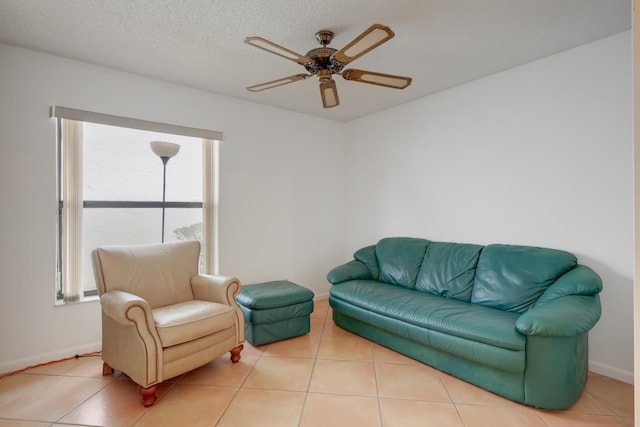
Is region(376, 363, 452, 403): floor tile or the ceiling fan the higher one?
the ceiling fan

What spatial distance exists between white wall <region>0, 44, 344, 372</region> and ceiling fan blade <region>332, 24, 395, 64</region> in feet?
6.27

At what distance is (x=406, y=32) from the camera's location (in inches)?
86.3

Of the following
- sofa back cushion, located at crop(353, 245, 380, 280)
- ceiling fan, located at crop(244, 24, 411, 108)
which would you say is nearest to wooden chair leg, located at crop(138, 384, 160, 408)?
ceiling fan, located at crop(244, 24, 411, 108)

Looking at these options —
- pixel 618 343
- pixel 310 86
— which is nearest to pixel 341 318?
pixel 618 343

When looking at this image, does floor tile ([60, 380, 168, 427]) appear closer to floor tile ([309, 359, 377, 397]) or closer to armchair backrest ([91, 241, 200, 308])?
armchair backrest ([91, 241, 200, 308])

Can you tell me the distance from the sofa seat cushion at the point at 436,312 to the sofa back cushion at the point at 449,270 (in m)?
0.12

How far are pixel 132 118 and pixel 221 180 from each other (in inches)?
38.6

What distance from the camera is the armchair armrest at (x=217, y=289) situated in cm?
253

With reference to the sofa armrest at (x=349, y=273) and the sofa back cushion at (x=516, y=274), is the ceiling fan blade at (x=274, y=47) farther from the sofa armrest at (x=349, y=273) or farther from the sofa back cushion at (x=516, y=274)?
the sofa back cushion at (x=516, y=274)

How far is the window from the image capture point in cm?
261

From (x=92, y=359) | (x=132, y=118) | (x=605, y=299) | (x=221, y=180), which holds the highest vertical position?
(x=132, y=118)

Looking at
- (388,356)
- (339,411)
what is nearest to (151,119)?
(339,411)

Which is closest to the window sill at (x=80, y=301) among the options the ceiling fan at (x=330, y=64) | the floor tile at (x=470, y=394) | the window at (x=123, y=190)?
the window at (x=123, y=190)

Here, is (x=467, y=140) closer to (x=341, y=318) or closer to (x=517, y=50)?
(x=517, y=50)
